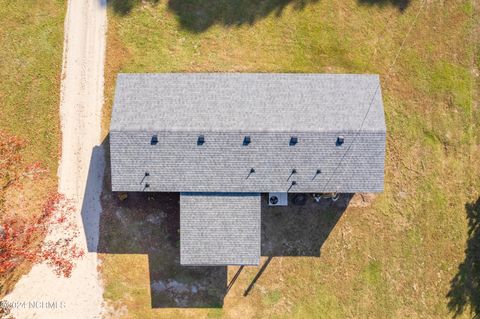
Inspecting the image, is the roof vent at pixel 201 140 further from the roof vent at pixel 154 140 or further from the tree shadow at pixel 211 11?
the tree shadow at pixel 211 11

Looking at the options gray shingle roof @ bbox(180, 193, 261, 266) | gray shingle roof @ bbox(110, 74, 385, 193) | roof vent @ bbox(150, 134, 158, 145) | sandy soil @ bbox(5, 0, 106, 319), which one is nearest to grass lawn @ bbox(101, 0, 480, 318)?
sandy soil @ bbox(5, 0, 106, 319)

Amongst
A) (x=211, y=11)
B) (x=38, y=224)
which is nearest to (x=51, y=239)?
(x=38, y=224)

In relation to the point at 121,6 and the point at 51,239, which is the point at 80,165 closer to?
the point at 51,239

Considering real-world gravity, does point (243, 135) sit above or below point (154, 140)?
above

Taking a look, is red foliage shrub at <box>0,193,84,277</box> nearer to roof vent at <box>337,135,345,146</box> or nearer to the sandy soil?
the sandy soil

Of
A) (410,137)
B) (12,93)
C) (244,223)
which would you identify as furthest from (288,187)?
(12,93)

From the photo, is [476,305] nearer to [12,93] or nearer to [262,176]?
[262,176]

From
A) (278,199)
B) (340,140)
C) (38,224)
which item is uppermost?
(340,140)
